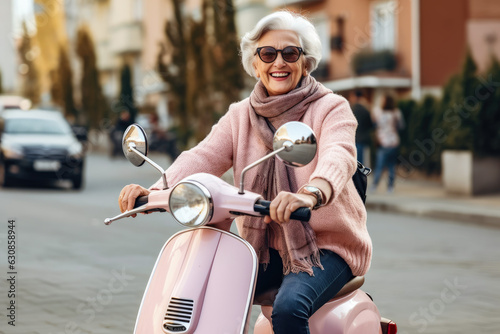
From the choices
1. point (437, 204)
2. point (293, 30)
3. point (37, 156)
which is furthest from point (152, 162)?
point (37, 156)

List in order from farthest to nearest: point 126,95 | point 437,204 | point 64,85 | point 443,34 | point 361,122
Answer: point 64,85 → point 126,95 → point 443,34 → point 361,122 → point 437,204

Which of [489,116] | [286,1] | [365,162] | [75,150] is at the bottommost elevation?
[365,162]

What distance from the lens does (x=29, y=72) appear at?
171 feet

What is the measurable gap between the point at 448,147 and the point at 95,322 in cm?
1101

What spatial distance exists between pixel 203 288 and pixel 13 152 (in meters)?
14.8

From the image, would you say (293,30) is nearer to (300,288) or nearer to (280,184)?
(280,184)

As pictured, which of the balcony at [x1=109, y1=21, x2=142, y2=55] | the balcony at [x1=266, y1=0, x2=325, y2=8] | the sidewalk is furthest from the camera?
the balcony at [x1=109, y1=21, x2=142, y2=55]

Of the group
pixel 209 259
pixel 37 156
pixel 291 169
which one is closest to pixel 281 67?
pixel 291 169

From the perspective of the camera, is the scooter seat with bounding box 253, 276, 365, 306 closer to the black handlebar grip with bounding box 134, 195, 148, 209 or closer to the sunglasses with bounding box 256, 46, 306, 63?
the black handlebar grip with bounding box 134, 195, 148, 209

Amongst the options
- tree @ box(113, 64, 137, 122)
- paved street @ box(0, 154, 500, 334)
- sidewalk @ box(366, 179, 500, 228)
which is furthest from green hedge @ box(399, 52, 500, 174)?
tree @ box(113, 64, 137, 122)

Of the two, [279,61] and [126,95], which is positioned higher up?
[279,61]

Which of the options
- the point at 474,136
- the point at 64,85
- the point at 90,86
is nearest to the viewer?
the point at 474,136

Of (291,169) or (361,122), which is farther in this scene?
(361,122)

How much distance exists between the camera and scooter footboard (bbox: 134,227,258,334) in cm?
277
